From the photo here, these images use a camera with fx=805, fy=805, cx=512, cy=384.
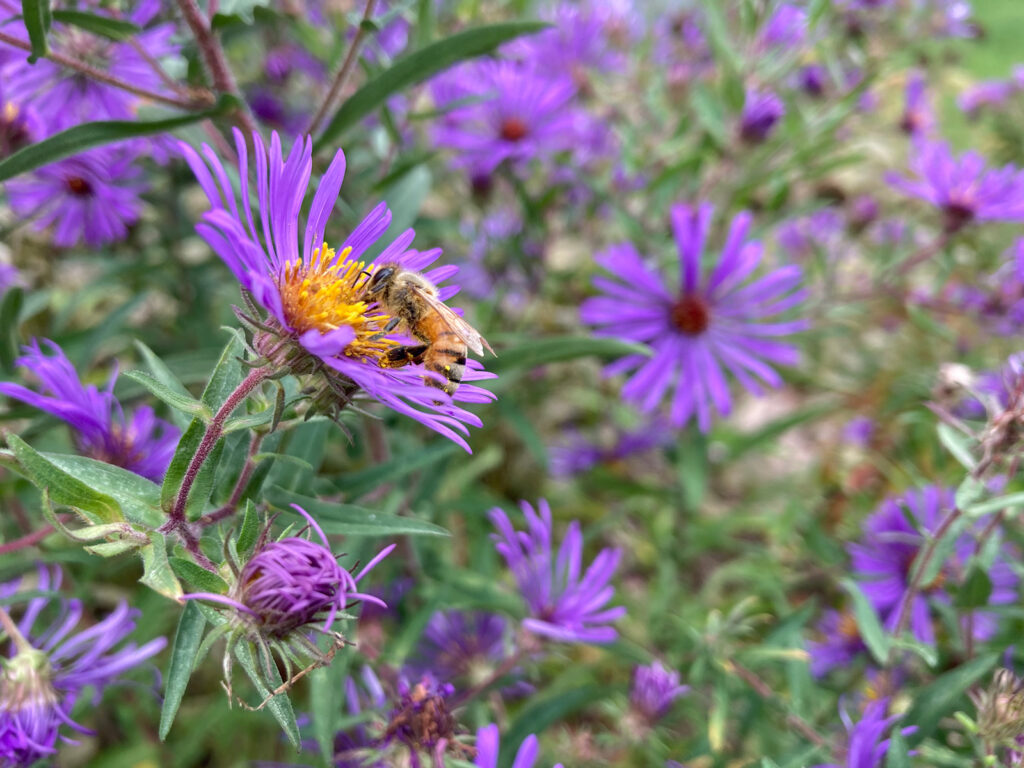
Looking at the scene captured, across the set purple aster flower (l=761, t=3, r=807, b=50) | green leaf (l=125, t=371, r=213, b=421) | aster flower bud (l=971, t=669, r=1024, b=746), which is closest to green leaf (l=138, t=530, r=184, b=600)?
green leaf (l=125, t=371, r=213, b=421)

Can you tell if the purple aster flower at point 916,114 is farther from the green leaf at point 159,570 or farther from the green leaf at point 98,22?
the green leaf at point 159,570

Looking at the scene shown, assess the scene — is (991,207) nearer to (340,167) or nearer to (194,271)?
(340,167)

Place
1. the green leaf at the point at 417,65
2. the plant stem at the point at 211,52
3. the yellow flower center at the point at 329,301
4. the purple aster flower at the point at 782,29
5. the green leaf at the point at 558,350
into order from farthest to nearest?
1. the purple aster flower at the point at 782,29
2. the green leaf at the point at 558,350
3. the green leaf at the point at 417,65
4. the plant stem at the point at 211,52
5. the yellow flower center at the point at 329,301

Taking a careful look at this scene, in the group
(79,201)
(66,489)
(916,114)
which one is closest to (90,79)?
(79,201)

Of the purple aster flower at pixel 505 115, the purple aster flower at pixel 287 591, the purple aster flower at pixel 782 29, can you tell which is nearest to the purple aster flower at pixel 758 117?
the purple aster flower at pixel 782 29

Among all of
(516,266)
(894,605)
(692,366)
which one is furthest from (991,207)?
(516,266)
